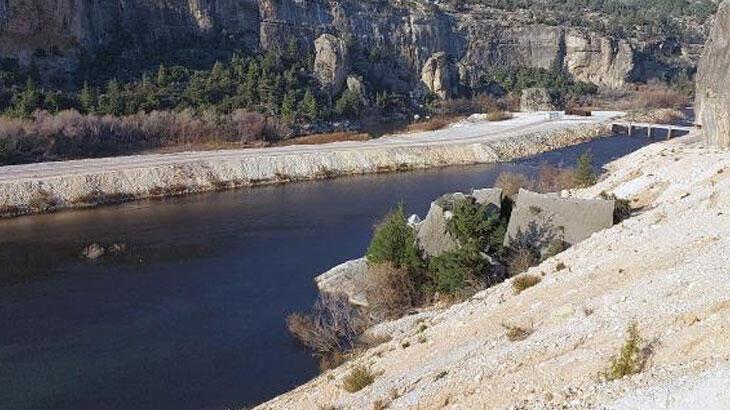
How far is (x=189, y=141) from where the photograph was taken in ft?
255

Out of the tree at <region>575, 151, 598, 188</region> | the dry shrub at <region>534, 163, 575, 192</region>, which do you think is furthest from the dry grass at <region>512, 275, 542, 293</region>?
the dry shrub at <region>534, 163, 575, 192</region>

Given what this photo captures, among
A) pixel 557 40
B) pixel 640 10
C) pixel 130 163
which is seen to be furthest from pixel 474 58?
pixel 130 163

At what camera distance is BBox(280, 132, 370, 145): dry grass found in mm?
82000

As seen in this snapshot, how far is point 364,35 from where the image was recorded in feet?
431

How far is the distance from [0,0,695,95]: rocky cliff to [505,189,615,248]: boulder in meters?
71.1

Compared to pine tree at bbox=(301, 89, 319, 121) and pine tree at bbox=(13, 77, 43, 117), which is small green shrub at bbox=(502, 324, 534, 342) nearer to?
pine tree at bbox=(13, 77, 43, 117)

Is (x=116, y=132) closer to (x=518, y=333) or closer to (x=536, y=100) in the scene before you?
(x=518, y=333)

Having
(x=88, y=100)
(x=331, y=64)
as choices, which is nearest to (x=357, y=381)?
(x=88, y=100)

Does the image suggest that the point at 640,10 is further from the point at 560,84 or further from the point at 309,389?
the point at 309,389

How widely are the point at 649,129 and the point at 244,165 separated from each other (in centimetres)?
5230

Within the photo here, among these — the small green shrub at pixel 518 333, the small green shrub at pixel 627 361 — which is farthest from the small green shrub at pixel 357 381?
the small green shrub at pixel 627 361

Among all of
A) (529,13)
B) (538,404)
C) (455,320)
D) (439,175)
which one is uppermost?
(529,13)

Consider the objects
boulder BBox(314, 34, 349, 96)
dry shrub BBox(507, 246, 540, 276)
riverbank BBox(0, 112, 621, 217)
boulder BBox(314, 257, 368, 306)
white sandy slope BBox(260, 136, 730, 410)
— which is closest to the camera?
white sandy slope BBox(260, 136, 730, 410)

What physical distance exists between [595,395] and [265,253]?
1200 inches
